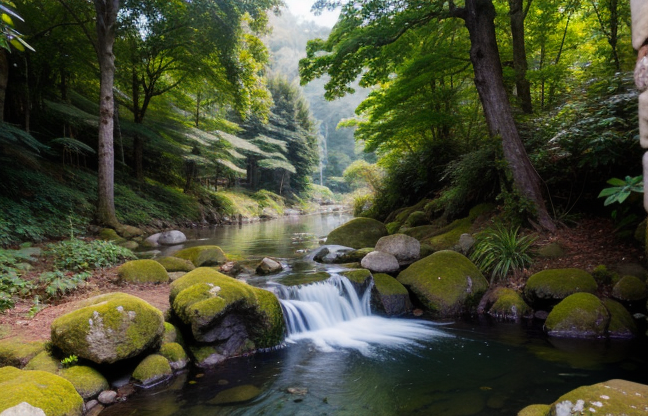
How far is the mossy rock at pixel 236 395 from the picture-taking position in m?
3.60

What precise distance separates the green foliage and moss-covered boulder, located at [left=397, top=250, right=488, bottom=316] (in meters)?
0.35

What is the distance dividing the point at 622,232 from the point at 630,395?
458cm

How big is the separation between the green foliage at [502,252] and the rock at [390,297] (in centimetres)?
172

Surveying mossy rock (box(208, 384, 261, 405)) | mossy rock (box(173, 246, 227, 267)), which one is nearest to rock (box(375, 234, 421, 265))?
mossy rock (box(173, 246, 227, 267))

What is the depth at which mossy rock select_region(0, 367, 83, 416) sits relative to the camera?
2658 mm

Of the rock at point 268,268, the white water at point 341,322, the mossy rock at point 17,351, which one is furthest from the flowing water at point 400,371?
the rock at point 268,268

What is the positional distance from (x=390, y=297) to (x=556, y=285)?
2.75 m

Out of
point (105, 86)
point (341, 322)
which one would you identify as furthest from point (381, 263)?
point (105, 86)

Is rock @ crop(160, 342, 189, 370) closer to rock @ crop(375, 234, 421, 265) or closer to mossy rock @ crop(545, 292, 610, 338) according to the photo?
rock @ crop(375, 234, 421, 265)

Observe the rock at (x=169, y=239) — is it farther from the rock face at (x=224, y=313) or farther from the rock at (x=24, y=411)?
the rock at (x=24, y=411)

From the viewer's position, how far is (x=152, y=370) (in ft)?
12.8

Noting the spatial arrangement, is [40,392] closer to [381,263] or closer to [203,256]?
[203,256]

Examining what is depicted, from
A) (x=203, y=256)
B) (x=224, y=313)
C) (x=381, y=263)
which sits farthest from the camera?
(x=203, y=256)

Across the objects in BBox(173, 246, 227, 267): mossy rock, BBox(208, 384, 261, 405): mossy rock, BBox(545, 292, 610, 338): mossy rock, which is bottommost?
BBox(208, 384, 261, 405): mossy rock
